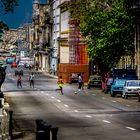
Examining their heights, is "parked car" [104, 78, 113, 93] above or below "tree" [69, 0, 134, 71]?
below

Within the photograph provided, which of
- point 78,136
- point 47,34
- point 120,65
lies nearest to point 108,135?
point 78,136

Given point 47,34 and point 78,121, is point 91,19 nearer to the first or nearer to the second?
point 78,121

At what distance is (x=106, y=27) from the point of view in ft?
229

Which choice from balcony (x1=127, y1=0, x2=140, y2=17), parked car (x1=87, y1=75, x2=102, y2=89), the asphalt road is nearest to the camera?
the asphalt road

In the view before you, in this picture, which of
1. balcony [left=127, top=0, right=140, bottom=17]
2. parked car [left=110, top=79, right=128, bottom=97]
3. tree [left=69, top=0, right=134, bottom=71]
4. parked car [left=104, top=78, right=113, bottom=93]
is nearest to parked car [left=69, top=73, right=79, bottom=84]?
tree [left=69, top=0, right=134, bottom=71]

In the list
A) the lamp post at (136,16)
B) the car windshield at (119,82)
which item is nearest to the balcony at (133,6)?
the lamp post at (136,16)

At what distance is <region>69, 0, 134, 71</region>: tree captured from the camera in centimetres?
6950

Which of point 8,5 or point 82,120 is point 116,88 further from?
point 8,5

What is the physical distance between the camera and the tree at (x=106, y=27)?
6950 cm

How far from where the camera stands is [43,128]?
14812 millimetres

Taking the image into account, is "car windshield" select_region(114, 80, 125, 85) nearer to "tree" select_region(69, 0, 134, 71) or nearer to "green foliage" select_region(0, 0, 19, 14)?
"tree" select_region(69, 0, 134, 71)

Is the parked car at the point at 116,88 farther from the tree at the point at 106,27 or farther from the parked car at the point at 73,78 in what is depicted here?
the parked car at the point at 73,78

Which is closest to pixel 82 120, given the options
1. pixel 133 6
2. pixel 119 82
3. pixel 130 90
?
pixel 130 90

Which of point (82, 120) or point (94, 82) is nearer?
point (82, 120)
